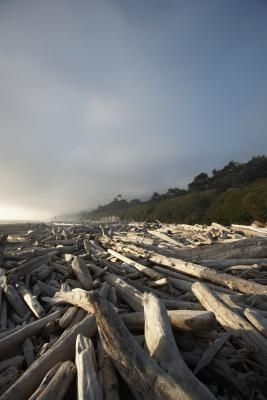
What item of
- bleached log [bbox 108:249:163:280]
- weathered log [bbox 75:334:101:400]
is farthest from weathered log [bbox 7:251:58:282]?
weathered log [bbox 75:334:101:400]

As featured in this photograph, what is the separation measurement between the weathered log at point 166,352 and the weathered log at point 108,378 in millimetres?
440

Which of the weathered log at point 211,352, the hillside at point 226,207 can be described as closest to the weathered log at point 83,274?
the weathered log at point 211,352

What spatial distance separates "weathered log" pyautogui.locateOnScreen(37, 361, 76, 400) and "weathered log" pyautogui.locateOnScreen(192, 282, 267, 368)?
2.04 meters

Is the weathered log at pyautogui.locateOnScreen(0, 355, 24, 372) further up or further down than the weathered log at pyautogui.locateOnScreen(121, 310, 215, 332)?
further down

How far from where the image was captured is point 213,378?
3166 millimetres

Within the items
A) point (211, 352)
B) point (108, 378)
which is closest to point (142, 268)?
point (211, 352)

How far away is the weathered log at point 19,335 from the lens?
3803 millimetres

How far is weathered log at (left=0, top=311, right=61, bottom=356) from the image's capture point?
3.80 metres

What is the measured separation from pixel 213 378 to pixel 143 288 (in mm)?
2658

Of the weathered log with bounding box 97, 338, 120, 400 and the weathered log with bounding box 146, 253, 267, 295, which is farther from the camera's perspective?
the weathered log with bounding box 146, 253, 267, 295

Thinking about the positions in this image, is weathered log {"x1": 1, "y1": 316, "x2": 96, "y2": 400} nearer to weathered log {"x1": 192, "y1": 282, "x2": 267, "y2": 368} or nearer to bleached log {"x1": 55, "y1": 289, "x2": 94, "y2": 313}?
bleached log {"x1": 55, "y1": 289, "x2": 94, "y2": 313}

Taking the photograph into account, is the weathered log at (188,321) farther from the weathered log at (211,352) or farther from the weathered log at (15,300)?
the weathered log at (15,300)

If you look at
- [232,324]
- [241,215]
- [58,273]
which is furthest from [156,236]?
[241,215]

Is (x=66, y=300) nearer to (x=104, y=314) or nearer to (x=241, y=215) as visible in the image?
(x=104, y=314)
